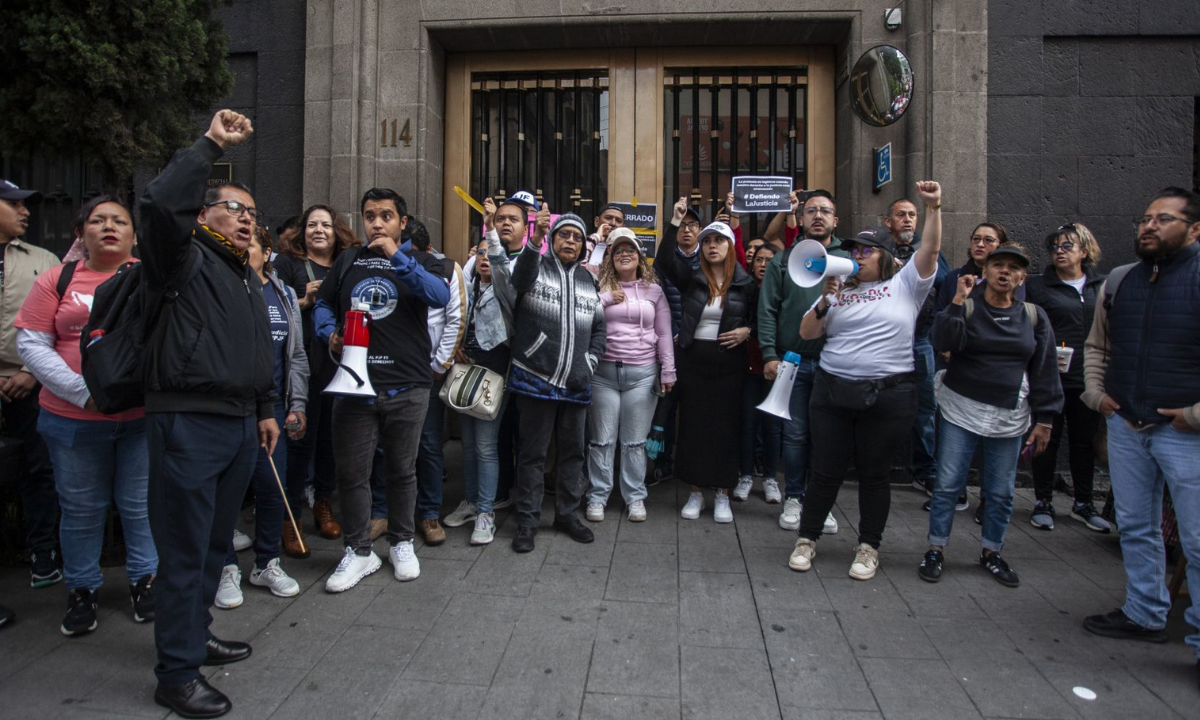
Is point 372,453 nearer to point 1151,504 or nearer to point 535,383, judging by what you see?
point 535,383

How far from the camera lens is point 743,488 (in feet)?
18.7

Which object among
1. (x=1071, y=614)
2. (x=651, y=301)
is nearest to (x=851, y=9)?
(x=651, y=301)

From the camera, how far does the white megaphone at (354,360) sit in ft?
12.6

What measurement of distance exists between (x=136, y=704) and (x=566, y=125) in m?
6.20

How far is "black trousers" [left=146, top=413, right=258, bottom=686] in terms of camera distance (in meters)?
2.86

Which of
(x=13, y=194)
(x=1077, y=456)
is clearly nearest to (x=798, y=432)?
(x=1077, y=456)

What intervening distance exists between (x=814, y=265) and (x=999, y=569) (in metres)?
2.04

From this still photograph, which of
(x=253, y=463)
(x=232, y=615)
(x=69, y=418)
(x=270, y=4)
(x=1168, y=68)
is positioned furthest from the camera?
(x=270, y=4)

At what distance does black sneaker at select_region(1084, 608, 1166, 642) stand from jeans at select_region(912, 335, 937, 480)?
7.61 feet

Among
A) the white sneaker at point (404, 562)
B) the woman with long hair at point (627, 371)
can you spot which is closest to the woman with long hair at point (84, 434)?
the white sneaker at point (404, 562)

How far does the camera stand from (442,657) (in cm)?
329

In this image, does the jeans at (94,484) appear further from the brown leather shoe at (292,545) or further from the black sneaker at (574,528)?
the black sneaker at (574,528)

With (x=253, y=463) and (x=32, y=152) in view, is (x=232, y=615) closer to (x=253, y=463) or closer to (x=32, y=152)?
(x=253, y=463)

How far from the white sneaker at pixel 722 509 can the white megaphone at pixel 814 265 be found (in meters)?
1.75
